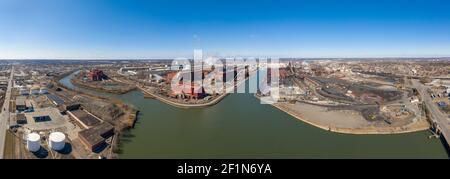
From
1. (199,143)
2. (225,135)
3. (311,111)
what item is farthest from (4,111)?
(311,111)

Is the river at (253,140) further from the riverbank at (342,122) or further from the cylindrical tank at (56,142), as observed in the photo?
the cylindrical tank at (56,142)

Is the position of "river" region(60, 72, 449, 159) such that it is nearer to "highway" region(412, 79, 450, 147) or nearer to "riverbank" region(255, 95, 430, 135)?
"riverbank" region(255, 95, 430, 135)

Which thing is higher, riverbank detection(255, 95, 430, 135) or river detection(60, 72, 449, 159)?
riverbank detection(255, 95, 430, 135)

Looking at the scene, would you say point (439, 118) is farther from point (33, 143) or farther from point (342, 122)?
point (33, 143)

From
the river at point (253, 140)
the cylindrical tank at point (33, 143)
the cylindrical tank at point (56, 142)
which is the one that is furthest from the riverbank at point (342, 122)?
the cylindrical tank at point (33, 143)

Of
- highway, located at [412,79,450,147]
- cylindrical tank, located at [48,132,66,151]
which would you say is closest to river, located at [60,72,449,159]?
highway, located at [412,79,450,147]

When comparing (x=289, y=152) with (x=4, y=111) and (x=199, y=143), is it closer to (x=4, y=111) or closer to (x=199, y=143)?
(x=199, y=143)
